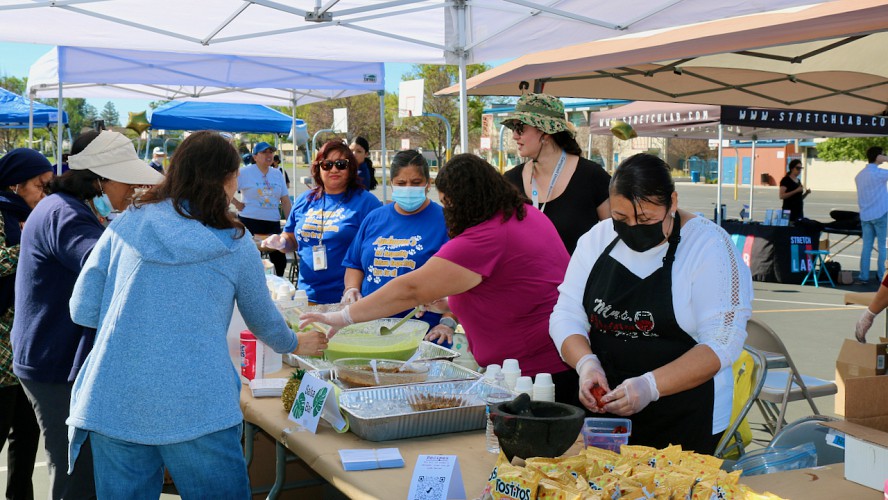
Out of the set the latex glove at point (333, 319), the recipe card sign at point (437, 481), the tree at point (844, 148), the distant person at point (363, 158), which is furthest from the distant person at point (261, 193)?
the tree at point (844, 148)

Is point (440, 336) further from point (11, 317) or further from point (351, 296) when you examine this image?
point (11, 317)

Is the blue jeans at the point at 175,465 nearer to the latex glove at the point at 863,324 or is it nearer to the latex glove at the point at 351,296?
the latex glove at the point at 351,296

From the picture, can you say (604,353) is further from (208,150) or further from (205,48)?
(205,48)

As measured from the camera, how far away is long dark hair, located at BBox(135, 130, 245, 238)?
6.33 ft

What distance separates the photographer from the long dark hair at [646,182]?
6.71 ft

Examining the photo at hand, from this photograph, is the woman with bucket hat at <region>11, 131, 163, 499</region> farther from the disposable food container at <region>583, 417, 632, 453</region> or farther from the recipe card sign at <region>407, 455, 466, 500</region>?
the disposable food container at <region>583, 417, 632, 453</region>

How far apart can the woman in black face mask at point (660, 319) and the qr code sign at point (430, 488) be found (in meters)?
0.53

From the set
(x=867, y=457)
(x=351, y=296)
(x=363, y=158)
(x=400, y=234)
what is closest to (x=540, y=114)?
(x=400, y=234)

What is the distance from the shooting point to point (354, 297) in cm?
344

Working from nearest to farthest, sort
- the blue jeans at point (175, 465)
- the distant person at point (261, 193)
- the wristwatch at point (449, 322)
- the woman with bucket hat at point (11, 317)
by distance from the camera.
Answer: the blue jeans at point (175, 465) → the woman with bucket hat at point (11, 317) → the wristwatch at point (449, 322) → the distant person at point (261, 193)

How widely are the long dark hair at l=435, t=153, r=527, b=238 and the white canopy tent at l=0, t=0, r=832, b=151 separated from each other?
1.93m

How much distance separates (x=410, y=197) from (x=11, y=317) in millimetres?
1695

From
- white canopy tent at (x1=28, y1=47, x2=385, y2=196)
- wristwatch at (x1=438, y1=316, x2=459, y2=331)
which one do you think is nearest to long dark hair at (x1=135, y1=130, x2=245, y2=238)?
wristwatch at (x1=438, y1=316, x2=459, y2=331)

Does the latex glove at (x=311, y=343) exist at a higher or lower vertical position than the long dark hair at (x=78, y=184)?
lower
